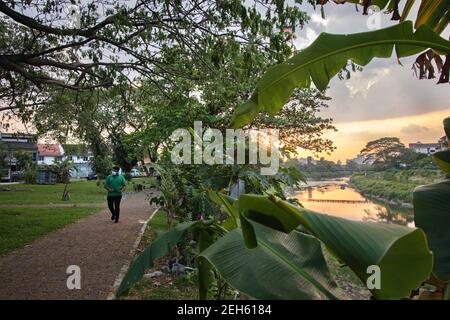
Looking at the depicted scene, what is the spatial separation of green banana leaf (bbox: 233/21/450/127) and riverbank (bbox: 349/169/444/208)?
0.71 metres

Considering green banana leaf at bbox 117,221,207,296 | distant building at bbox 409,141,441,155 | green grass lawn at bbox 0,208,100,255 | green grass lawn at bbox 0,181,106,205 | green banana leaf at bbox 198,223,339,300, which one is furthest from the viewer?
green grass lawn at bbox 0,181,106,205

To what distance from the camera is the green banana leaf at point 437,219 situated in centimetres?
142

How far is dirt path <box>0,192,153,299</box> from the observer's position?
210 inches

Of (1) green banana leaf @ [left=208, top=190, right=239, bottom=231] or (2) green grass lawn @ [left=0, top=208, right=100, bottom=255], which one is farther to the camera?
(2) green grass lawn @ [left=0, top=208, right=100, bottom=255]

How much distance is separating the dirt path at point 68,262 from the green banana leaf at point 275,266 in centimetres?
419

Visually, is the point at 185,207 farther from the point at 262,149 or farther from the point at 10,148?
the point at 10,148

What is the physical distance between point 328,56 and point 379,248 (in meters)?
1.13

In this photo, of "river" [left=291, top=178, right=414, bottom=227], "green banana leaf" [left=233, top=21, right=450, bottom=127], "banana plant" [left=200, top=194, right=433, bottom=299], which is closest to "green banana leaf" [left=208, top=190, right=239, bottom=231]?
"banana plant" [left=200, top=194, right=433, bottom=299]

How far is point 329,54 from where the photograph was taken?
188 centimetres

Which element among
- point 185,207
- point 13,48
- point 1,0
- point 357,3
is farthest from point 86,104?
point 357,3

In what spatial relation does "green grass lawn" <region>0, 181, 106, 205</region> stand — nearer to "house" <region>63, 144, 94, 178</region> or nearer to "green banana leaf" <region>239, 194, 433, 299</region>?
"house" <region>63, 144, 94, 178</region>

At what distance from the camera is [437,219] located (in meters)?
1.54

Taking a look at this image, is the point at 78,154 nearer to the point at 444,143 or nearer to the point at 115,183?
the point at 115,183

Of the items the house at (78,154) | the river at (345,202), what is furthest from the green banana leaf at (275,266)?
the house at (78,154)
